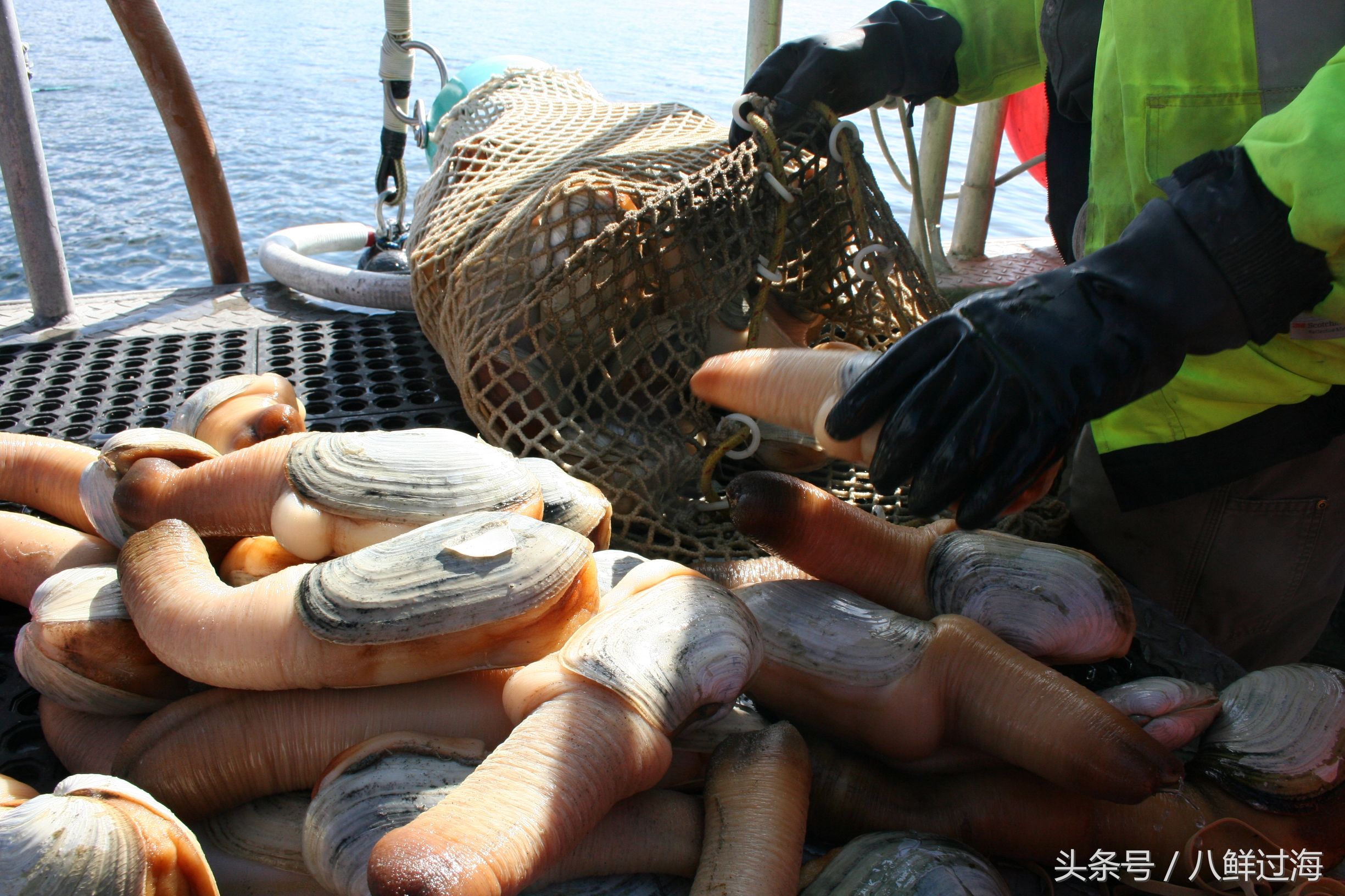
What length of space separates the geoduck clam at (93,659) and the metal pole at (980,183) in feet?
15.3

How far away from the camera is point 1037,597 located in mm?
1369

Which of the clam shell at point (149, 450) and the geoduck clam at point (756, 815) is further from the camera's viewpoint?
the clam shell at point (149, 450)

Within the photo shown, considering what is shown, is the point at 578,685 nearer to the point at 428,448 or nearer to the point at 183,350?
the point at 428,448

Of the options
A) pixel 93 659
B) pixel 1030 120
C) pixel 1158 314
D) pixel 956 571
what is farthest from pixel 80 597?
pixel 1030 120

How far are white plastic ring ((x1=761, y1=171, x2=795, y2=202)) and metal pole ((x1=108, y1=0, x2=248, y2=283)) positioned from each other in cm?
281

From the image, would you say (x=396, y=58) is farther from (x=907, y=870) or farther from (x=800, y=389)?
(x=907, y=870)

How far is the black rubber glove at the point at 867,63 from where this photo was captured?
2.20 meters

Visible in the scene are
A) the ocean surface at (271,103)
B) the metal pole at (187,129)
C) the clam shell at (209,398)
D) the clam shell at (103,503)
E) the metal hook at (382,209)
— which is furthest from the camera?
the ocean surface at (271,103)

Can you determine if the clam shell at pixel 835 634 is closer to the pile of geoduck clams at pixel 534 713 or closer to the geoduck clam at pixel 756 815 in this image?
the pile of geoduck clams at pixel 534 713

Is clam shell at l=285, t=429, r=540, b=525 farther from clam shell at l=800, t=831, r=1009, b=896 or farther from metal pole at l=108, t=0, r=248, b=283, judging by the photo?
metal pole at l=108, t=0, r=248, b=283

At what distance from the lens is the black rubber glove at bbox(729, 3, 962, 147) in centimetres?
220

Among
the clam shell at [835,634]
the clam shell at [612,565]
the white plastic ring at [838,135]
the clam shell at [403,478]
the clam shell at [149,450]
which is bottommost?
the clam shell at [835,634]

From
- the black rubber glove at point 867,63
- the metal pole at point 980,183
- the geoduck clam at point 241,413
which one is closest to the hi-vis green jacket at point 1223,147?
the black rubber glove at point 867,63

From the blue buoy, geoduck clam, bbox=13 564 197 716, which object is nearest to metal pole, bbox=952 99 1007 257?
the blue buoy
